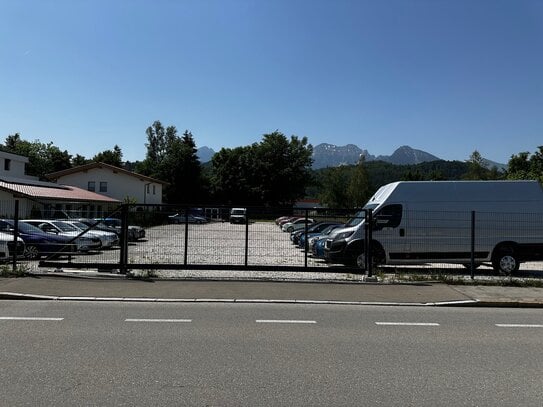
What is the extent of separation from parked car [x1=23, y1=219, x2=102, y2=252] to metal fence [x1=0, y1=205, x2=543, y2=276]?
0.81 ft

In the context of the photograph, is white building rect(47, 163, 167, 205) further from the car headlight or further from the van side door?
the van side door

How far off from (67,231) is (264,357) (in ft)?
43.7

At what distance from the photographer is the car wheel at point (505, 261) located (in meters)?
15.0

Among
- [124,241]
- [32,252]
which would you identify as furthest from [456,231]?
[32,252]

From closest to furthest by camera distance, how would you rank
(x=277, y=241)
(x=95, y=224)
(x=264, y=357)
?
1. (x=264, y=357)
2. (x=95, y=224)
3. (x=277, y=241)

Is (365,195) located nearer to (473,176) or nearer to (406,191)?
(473,176)

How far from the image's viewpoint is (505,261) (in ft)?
49.4

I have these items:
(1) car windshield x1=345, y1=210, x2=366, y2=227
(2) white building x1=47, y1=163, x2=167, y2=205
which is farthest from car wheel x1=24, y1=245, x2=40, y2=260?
(2) white building x1=47, y1=163, x2=167, y2=205

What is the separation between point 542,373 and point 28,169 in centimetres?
9557

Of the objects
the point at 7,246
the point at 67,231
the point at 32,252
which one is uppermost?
the point at 67,231

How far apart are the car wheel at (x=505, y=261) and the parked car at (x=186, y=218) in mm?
8895

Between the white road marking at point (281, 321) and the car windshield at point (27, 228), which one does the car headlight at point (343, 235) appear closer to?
the white road marking at point (281, 321)

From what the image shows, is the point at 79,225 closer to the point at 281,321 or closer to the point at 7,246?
the point at 7,246

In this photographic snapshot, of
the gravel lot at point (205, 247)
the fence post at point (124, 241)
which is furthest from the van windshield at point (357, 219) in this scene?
the fence post at point (124, 241)
